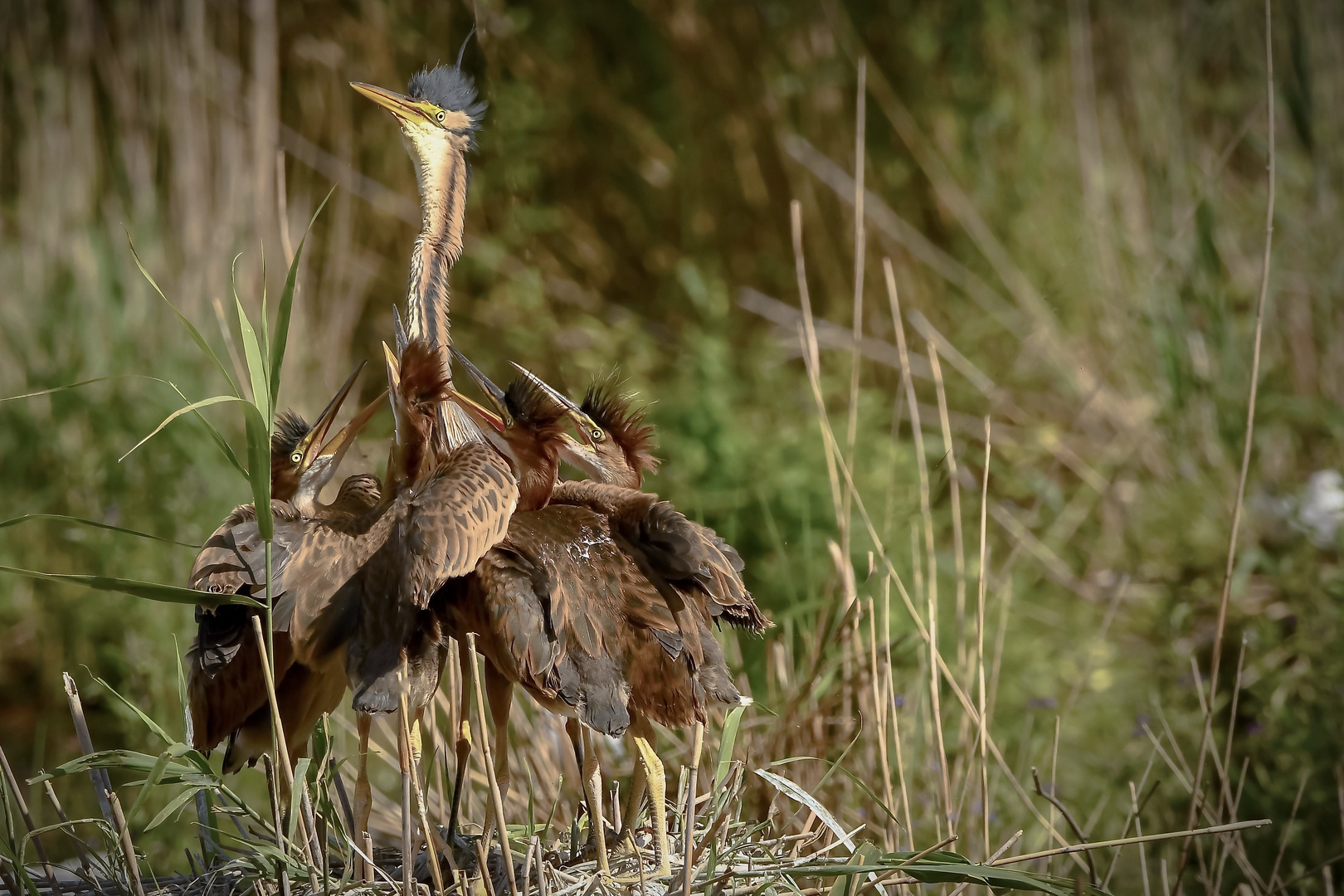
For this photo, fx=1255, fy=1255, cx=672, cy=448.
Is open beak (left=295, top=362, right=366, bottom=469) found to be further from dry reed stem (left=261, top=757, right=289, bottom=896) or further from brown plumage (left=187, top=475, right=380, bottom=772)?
dry reed stem (left=261, top=757, right=289, bottom=896)

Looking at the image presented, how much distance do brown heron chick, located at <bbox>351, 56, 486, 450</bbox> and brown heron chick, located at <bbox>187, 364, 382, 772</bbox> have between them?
0.39 ft

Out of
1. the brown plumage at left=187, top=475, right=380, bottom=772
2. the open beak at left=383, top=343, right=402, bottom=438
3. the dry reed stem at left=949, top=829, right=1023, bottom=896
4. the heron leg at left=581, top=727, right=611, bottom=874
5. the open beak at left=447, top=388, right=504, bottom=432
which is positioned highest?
the open beak at left=383, top=343, right=402, bottom=438

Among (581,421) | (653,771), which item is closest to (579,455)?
(581,421)

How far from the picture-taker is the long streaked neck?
1491 mm

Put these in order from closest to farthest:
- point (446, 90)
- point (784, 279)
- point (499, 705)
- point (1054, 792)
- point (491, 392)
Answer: point (499, 705), point (491, 392), point (446, 90), point (1054, 792), point (784, 279)

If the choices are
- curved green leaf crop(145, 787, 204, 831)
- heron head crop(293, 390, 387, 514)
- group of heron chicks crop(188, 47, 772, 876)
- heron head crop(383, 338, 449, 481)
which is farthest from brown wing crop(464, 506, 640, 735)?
curved green leaf crop(145, 787, 204, 831)

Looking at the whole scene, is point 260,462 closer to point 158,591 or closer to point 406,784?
point 158,591

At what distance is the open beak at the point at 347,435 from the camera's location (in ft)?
4.67

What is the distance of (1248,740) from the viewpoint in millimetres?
2666

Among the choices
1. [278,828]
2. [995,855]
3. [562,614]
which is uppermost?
[562,614]

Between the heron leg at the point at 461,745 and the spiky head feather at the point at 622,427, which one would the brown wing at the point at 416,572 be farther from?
the spiky head feather at the point at 622,427

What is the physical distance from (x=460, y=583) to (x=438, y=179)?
0.56 metres

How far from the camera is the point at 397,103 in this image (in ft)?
5.33

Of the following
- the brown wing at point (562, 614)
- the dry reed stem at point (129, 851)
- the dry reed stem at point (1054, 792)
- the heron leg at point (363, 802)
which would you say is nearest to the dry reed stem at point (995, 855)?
the dry reed stem at point (1054, 792)
